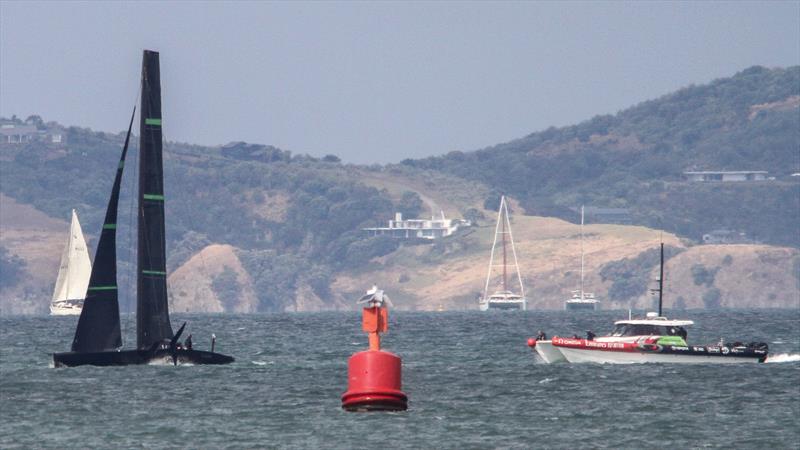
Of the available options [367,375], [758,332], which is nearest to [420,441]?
[367,375]

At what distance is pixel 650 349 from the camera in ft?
223

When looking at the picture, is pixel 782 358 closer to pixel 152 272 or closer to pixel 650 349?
pixel 650 349

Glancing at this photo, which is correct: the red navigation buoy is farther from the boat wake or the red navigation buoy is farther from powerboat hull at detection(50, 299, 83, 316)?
powerboat hull at detection(50, 299, 83, 316)

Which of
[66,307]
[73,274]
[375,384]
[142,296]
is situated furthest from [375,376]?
[66,307]

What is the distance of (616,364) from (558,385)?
8829mm

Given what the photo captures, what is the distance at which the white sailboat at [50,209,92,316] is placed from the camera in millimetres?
144750

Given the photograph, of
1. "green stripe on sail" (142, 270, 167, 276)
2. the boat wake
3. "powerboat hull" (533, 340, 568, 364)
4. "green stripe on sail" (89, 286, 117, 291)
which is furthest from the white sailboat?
"green stripe on sail" (89, 286, 117, 291)

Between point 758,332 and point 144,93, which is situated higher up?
point 144,93

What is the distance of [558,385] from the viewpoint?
60.1 metres

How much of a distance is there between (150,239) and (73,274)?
290 ft

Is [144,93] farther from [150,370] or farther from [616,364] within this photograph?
[616,364]

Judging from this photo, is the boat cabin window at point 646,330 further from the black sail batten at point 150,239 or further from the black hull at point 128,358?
the black sail batten at point 150,239

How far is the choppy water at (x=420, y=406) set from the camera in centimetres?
4472

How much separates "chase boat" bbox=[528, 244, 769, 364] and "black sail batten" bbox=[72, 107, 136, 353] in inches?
630
